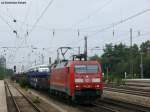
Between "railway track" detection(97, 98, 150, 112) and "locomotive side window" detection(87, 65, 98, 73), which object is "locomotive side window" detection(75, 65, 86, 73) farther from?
"railway track" detection(97, 98, 150, 112)

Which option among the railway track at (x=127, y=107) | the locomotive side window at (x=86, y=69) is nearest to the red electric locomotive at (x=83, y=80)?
the locomotive side window at (x=86, y=69)

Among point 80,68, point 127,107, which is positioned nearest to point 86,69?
point 80,68

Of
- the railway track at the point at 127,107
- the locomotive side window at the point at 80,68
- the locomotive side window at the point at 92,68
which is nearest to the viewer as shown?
the railway track at the point at 127,107

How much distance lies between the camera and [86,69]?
99.4 ft

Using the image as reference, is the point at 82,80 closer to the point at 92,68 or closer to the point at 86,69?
the point at 86,69

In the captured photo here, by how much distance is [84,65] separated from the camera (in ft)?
99.8

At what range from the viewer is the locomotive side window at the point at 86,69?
98.7 ft

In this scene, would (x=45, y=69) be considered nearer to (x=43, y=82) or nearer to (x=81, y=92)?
(x=43, y=82)

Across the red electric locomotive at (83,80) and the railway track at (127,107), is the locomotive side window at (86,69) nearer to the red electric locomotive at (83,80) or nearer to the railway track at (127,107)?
the red electric locomotive at (83,80)

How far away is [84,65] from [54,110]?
4.28 meters

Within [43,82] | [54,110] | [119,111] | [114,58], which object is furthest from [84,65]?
[114,58]

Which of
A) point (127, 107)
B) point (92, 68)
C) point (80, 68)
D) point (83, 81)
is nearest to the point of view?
point (127, 107)

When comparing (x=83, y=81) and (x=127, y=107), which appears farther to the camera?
(x=83, y=81)

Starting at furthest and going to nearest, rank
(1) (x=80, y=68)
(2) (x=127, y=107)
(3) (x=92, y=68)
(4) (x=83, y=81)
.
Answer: (3) (x=92, y=68), (1) (x=80, y=68), (4) (x=83, y=81), (2) (x=127, y=107)
